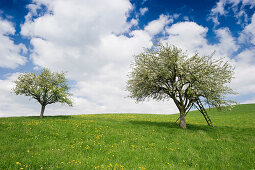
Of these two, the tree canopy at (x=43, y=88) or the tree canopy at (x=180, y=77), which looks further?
the tree canopy at (x=43, y=88)

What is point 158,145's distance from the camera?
13234 mm

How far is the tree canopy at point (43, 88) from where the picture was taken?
1361 inches

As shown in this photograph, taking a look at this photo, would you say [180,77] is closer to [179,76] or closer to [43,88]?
[179,76]

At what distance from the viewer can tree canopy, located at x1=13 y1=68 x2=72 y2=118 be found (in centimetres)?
3456

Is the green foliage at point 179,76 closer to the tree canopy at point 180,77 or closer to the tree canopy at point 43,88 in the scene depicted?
the tree canopy at point 180,77

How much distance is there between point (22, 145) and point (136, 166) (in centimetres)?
847

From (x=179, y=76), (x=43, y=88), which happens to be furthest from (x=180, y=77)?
(x=43, y=88)

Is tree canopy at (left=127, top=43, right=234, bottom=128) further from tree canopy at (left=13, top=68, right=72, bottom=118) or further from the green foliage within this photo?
tree canopy at (left=13, top=68, right=72, bottom=118)

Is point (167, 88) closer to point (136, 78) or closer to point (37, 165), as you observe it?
point (136, 78)

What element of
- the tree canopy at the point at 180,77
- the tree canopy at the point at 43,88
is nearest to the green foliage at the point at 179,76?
the tree canopy at the point at 180,77

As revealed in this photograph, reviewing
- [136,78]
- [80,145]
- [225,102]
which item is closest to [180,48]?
[136,78]

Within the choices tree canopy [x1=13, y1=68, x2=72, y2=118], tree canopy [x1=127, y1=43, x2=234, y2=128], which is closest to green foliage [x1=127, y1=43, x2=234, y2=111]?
tree canopy [x1=127, y1=43, x2=234, y2=128]

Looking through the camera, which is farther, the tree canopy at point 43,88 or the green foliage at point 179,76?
the tree canopy at point 43,88

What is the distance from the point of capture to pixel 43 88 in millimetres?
35156
